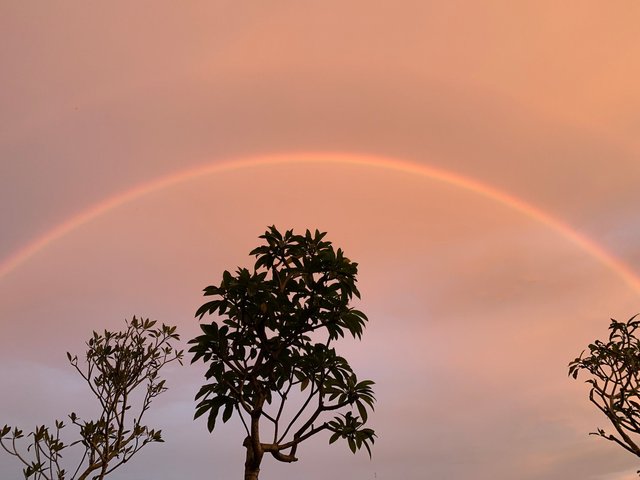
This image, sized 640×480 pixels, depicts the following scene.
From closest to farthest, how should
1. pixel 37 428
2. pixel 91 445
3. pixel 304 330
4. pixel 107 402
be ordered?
pixel 304 330 → pixel 37 428 → pixel 91 445 → pixel 107 402

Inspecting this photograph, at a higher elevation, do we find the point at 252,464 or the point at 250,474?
the point at 252,464

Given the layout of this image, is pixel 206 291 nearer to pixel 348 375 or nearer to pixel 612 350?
pixel 348 375

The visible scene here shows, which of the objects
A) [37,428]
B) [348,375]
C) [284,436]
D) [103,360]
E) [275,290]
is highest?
[103,360]

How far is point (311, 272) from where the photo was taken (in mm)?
8055

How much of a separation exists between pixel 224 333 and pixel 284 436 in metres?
1.87

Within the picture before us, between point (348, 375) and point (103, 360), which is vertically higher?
point (103, 360)

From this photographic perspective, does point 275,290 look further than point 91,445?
No

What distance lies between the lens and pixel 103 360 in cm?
1201

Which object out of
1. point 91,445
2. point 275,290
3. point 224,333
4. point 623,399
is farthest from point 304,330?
point 623,399

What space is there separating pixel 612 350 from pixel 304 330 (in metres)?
8.97

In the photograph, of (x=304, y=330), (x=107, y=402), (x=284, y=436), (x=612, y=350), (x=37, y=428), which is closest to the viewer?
(x=284, y=436)

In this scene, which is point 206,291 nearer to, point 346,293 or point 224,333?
point 224,333

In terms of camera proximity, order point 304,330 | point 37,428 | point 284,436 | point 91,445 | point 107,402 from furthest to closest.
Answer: point 107,402 → point 91,445 → point 37,428 → point 304,330 → point 284,436

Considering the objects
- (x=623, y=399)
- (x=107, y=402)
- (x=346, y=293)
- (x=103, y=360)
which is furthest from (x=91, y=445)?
(x=623, y=399)
